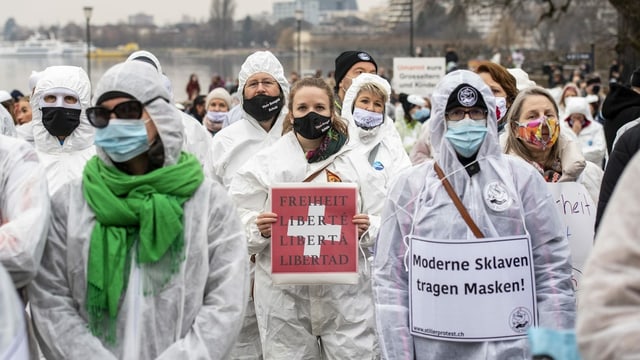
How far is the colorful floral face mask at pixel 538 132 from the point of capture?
619 cm

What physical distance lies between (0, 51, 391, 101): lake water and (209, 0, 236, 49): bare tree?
4043 millimetres

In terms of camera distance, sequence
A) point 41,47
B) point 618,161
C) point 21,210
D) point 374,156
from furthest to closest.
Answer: point 41,47, point 374,156, point 618,161, point 21,210

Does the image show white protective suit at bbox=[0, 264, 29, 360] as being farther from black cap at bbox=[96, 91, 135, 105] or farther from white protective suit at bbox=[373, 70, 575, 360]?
white protective suit at bbox=[373, 70, 575, 360]

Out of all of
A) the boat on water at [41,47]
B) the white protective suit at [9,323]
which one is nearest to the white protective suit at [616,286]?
the white protective suit at [9,323]

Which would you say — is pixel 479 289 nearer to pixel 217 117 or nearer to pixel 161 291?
pixel 161 291

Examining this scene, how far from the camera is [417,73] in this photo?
23.5 meters

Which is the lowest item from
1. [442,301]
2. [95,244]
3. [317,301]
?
[317,301]

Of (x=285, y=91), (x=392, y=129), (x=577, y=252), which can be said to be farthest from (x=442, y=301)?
(x=285, y=91)

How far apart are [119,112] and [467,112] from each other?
147cm

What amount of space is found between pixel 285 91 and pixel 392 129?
2.80ft

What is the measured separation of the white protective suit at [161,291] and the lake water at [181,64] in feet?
131

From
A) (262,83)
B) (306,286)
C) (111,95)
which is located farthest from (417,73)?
(111,95)

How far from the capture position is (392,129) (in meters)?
7.78

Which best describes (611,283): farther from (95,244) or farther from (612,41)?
(612,41)
